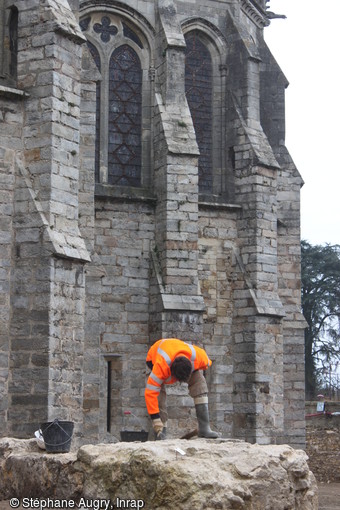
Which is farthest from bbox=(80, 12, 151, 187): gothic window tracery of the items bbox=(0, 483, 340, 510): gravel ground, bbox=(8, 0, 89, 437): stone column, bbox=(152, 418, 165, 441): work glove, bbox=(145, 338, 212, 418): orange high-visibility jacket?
bbox=(152, 418, 165, 441): work glove

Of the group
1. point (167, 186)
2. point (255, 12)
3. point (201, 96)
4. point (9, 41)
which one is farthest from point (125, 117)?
point (9, 41)

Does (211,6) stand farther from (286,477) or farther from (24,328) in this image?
(286,477)

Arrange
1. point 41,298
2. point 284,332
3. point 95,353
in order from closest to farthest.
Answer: point 41,298, point 95,353, point 284,332

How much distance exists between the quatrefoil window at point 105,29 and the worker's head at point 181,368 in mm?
13772

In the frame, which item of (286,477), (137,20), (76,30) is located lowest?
(286,477)

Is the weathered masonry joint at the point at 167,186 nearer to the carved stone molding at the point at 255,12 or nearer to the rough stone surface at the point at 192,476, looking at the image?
the carved stone molding at the point at 255,12

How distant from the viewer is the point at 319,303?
52.6 m

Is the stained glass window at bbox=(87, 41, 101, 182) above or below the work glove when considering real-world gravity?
above

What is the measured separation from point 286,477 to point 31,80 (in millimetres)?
9198

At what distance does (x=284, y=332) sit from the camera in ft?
85.1

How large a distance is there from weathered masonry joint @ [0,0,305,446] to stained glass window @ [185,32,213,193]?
0.03 metres

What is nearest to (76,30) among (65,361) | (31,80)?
(31,80)

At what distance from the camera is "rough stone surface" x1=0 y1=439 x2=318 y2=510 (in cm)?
897

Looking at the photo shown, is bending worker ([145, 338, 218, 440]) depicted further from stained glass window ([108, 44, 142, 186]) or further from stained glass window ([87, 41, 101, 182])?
stained glass window ([108, 44, 142, 186])
